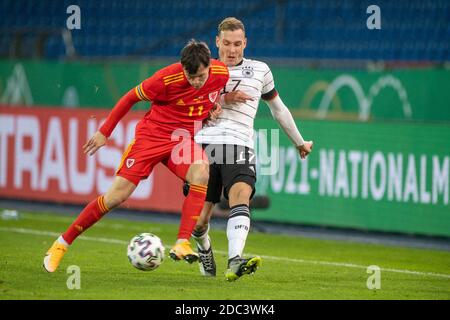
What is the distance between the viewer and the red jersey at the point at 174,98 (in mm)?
7957

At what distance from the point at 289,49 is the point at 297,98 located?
9.85 ft

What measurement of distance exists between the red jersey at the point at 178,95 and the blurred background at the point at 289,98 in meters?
3.98

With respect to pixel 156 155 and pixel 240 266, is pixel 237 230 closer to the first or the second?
pixel 240 266

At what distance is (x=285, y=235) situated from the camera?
13.1m

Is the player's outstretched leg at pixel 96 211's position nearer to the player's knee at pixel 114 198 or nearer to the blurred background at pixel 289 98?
the player's knee at pixel 114 198

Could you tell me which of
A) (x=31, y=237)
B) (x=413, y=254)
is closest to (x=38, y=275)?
(x=31, y=237)

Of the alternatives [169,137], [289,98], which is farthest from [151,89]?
[289,98]

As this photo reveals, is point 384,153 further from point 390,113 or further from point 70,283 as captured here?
point 70,283

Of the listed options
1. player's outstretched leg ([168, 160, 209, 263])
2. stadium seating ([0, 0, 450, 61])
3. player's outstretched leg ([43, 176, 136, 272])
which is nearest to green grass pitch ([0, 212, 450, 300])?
player's outstretched leg ([43, 176, 136, 272])

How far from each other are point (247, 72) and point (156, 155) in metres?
0.97

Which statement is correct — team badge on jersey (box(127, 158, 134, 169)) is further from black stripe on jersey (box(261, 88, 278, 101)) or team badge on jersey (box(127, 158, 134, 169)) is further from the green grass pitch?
black stripe on jersey (box(261, 88, 278, 101))

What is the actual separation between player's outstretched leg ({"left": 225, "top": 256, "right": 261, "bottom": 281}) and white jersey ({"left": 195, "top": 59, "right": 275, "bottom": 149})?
99 centimetres

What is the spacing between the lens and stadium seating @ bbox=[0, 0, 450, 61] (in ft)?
51.7

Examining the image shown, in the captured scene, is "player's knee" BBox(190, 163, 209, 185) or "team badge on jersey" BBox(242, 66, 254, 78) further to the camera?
"team badge on jersey" BBox(242, 66, 254, 78)
